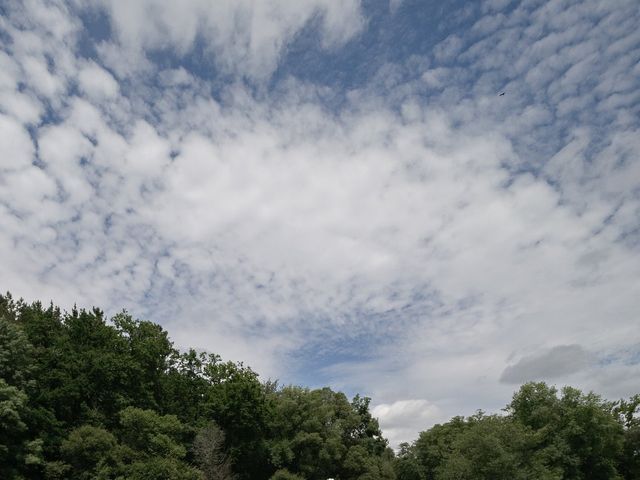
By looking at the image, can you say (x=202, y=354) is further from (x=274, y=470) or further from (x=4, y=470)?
(x=4, y=470)

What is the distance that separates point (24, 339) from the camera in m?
34.5

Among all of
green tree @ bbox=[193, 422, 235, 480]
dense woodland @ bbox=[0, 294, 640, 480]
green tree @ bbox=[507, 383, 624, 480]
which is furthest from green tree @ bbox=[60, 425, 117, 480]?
green tree @ bbox=[507, 383, 624, 480]

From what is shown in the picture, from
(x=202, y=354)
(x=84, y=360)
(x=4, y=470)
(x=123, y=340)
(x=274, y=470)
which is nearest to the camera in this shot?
(x=4, y=470)

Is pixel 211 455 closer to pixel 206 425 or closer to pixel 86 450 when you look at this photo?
pixel 206 425

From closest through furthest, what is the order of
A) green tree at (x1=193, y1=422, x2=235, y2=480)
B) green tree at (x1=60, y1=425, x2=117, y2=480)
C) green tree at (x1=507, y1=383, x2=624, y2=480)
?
green tree at (x1=60, y1=425, x2=117, y2=480), green tree at (x1=193, y1=422, x2=235, y2=480), green tree at (x1=507, y1=383, x2=624, y2=480)

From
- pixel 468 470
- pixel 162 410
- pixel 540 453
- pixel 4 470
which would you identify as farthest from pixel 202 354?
pixel 540 453

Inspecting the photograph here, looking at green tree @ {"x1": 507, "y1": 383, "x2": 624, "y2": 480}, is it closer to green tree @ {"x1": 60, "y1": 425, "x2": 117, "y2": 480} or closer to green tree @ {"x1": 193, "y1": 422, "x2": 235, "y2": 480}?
green tree @ {"x1": 193, "y1": 422, "x2": 235, "y2": 480}

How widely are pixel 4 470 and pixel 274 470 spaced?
26722mm

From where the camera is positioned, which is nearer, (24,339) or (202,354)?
(24,339)

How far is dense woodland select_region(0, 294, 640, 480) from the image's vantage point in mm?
33656

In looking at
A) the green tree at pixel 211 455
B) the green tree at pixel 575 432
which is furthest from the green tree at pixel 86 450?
the green tree at pixel 575 432

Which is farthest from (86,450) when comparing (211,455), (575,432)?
(575,432)

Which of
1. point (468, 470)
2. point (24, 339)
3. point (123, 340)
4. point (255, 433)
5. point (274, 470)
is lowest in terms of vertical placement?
point (468, 470)

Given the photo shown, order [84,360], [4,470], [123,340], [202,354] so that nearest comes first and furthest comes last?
[4,470], [84,360], [123,340], [202,354]
